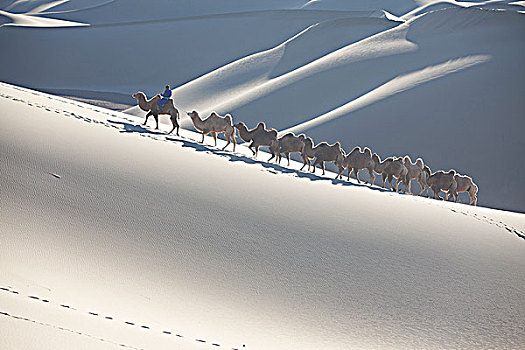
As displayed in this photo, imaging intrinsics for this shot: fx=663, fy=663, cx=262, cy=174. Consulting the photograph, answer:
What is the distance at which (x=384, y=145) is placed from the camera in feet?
67.4

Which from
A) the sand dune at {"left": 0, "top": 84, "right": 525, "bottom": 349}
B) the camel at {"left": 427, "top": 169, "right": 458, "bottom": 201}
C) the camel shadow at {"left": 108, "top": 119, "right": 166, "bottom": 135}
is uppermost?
the camel at {"left": 427, "top": 169, "right": 458, "bottom": 201}

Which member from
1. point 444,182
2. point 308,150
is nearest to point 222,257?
point 308,150

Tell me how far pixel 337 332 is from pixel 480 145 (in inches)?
579

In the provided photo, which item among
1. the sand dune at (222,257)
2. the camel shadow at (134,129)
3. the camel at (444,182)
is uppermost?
the camel at (444,182)

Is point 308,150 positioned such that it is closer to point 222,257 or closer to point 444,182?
point 444,182

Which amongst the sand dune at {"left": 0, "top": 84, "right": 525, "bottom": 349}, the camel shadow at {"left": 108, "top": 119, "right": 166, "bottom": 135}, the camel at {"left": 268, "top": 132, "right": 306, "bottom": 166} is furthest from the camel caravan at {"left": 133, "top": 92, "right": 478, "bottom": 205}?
the sand dune at {"left": 0, "top": 84, "right": 525, "bottom": 349}

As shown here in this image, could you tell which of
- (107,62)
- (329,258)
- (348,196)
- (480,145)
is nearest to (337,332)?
(329,258)

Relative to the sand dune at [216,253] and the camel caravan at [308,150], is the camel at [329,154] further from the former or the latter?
the sand dune at [216,253]

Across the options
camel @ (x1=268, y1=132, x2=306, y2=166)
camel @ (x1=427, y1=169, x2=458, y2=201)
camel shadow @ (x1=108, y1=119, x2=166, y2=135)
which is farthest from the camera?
camel @ (x1=427, y1=169, x2=458, y2=201)

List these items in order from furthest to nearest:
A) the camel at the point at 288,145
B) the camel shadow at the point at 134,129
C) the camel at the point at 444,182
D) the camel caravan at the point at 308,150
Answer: the camel at the point at 444,182 < the camel at the point at 288,145 < the camel caravan at the point at 308,150 < the camel shadow at the point at 134,129

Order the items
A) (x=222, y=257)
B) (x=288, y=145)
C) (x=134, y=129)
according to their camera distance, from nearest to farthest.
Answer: (x=222, y=257)
(x=134, y=129)
(x=288, y=145)

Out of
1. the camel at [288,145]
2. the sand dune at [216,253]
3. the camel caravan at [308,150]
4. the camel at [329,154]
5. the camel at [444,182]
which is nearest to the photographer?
the sand dune at [216,253]

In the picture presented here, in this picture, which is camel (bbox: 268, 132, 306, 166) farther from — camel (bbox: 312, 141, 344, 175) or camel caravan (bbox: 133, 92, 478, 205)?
camel (bbox: 312, 141, 344, 175)

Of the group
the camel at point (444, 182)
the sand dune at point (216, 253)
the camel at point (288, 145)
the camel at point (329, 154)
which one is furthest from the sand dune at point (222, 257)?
the camel at point (444, 182)
